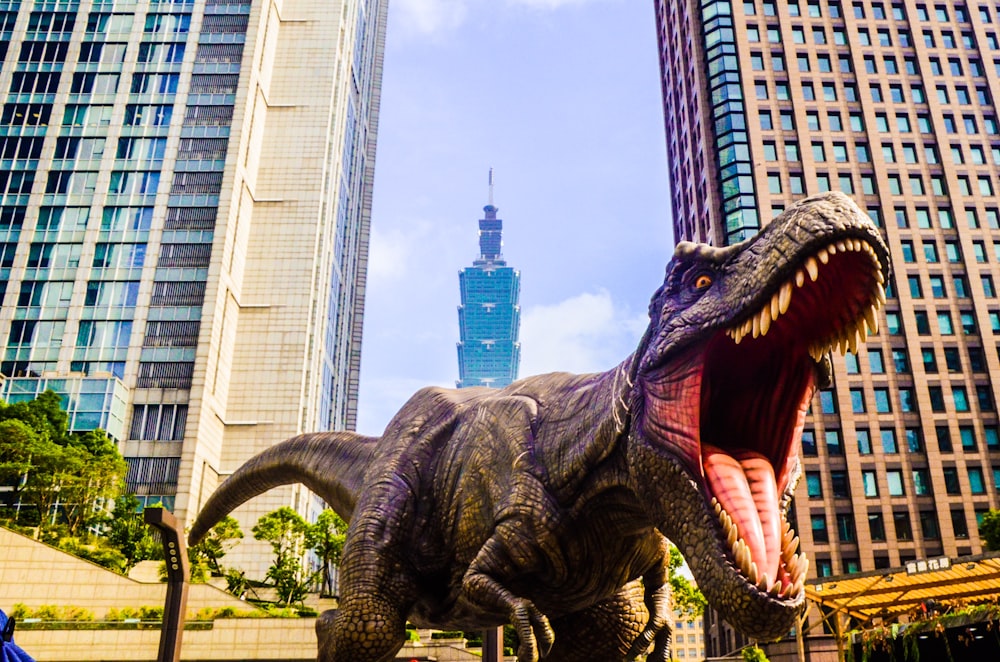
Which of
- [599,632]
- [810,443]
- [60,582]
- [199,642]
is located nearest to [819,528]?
[810,443]

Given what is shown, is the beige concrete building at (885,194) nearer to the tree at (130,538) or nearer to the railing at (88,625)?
the tree at (130,538)

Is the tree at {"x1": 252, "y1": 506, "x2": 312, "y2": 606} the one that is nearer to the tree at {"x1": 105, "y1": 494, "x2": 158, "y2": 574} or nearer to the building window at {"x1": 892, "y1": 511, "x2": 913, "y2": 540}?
the tree at {"x1": 105, "y1": 494, "x2": 158, "y2": 574}

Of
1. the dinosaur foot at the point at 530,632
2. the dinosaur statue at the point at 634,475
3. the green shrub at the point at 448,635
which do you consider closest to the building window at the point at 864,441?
the green shrub at the point at 448,635

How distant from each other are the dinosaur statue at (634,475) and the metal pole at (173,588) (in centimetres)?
713

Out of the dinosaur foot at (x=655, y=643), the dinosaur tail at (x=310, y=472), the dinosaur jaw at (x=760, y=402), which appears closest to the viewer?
the dinosaur jaw at (x=760, y=402)

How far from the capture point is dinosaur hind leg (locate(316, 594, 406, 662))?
196 inches

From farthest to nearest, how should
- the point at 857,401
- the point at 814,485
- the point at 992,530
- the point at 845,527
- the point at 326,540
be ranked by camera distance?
the point at 857,401, the point at 814,485, the point at 845,527, the point at 992,530, the point at 326,540

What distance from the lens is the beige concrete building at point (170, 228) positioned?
4656 centimetres

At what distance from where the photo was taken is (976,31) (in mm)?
58438

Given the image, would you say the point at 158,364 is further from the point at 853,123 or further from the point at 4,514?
the point at 853,123

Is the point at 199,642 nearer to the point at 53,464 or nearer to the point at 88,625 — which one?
the point at 88,625

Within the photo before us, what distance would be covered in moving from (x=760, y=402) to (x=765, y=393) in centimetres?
5

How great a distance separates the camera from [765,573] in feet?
11.5

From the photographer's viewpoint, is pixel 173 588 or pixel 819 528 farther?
pixel 819 528
